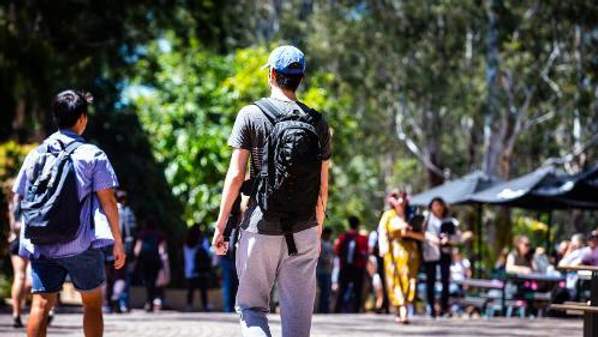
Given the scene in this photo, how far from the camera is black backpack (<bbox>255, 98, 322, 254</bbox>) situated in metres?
6.66

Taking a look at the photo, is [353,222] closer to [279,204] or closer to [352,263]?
[352,263]

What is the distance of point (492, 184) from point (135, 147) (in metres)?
16.4

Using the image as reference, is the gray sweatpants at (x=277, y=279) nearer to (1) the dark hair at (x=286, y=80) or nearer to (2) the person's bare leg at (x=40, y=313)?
(1) the dark hair at (x=286, y=80)

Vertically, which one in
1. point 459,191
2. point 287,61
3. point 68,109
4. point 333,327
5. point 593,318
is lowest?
point 333,327

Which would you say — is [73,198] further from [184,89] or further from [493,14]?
[493,14]

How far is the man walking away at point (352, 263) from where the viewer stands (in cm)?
2280

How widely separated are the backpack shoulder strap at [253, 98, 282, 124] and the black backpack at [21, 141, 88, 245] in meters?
1.33

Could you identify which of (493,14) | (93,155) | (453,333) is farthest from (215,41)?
(93,155)

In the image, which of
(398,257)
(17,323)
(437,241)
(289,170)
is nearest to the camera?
(289,170)

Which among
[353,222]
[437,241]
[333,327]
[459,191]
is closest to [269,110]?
[333,327]

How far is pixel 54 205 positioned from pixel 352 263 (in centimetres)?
1561

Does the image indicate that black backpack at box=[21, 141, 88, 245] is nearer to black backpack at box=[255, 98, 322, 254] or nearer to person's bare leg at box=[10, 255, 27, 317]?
black backpack at box=[255, 98, 322, 254]

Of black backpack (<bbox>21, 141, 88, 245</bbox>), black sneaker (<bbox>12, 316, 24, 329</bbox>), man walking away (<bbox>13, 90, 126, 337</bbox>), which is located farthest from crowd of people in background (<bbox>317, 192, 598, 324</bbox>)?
black backpack (<bbox>21, 141, 88, 245</bbox>)

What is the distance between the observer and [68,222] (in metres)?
7.60
